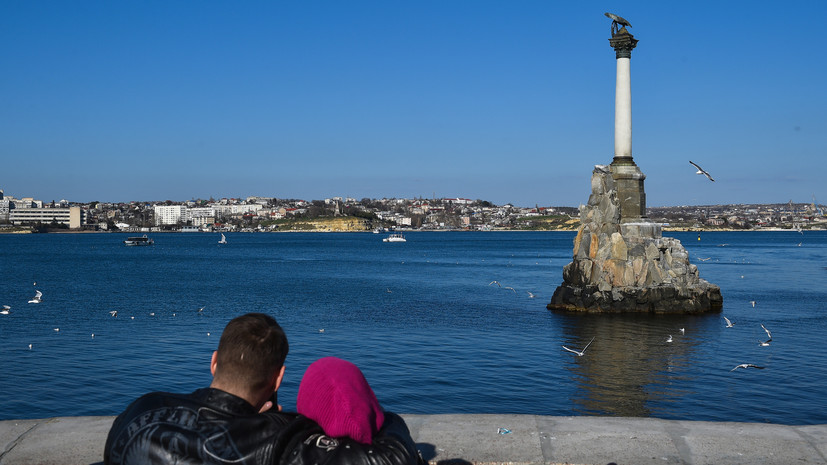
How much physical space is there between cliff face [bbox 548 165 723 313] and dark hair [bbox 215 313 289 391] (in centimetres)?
2651

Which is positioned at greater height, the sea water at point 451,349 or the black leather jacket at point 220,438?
the black leather jacket at point 220,438

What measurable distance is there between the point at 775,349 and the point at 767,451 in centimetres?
1752

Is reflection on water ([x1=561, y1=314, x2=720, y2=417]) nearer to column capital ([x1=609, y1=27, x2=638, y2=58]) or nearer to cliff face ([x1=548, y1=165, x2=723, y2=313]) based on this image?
cliff face ([x1=548, y1=165, x2=723, y2=313])

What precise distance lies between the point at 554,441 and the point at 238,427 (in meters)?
3.10

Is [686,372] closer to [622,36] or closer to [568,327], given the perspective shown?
[568,327]

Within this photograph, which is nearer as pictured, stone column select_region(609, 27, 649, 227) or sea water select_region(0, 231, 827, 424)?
sea water select_region(0, 231, 827, 424)

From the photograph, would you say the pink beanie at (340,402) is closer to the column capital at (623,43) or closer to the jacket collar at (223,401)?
the jacket collar at (223,401)

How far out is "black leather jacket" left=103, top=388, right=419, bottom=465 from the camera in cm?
297

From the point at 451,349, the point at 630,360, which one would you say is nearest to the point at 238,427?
the point at 630,360

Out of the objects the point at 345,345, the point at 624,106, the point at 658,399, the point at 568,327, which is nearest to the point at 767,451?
the point at 658,399

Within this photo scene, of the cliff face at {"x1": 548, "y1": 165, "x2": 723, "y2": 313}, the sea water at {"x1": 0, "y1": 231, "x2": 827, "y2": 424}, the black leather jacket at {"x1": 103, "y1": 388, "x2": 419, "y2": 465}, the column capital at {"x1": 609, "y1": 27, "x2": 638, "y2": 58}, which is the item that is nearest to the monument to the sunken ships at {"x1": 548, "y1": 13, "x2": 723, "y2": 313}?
the cliff face at {"x1": 548, "y1": 165, "x2": 723, "y2": 313}

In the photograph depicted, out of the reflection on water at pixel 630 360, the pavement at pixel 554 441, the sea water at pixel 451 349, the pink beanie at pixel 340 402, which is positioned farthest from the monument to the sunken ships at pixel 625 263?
the pink beanie at pixel 340 402

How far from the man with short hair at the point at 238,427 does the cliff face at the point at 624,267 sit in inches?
1038

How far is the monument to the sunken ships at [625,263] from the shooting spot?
2841cm
